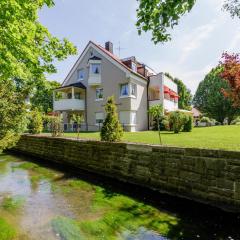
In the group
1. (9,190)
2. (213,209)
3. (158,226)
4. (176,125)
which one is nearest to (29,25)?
(9,190)

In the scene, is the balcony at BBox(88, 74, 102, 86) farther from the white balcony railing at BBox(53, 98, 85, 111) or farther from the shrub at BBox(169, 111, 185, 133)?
the shrub at BBox(169, 111, 185, 133)

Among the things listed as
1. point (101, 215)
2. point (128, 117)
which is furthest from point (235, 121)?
point (101, 215)

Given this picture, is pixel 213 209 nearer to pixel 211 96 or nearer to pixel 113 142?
pixel 113 142

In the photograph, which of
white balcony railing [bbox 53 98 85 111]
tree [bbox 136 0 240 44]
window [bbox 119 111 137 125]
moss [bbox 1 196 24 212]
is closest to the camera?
tree [bbox 136 0 240 44]

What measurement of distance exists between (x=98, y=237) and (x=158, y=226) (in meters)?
1.73

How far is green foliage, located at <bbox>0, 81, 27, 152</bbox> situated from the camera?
1405cm

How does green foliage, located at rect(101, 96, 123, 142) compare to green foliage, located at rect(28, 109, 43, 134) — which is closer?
→ green foliage, located at rect(101, 96, 123, 142)

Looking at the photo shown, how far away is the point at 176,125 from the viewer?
23.4m

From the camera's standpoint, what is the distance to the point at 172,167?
33.2ft

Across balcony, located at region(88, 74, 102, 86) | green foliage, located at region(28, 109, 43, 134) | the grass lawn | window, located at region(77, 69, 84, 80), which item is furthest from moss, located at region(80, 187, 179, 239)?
window, located at region(77, 69, 84, 80)

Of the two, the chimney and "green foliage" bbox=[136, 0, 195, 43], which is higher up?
the chimney

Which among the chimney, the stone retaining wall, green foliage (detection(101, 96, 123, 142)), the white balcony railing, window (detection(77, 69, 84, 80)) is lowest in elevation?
the stone retaining wall

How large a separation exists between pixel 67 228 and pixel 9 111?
366 inches

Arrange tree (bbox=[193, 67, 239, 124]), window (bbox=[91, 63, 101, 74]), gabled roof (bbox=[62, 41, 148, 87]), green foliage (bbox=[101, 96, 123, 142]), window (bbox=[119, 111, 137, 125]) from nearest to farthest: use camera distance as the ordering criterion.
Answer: green foliage (bbox=[101, 96, 123, 142]), window (bbox=[119, 111, 137, 125]), gabled roof (bbox=[62, 41, 148, 87]), window (bbox=[91, 63, 101, 74]), tree (bbox=[193, 67, 239, 124])
